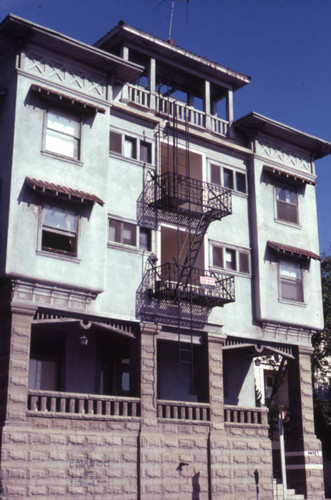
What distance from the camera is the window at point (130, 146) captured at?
29.3 m

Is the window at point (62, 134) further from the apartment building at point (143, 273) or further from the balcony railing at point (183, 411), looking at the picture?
the balcony railing at point (183, 411)

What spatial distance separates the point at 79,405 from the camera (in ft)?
Answer: 83.3

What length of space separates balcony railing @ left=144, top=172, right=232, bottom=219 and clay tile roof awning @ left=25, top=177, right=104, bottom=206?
324cm

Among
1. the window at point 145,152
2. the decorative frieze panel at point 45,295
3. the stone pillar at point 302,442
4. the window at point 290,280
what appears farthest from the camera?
the window at point 290,280

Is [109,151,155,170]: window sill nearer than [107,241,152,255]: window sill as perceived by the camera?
No

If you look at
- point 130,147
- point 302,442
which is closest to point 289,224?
point 130,147

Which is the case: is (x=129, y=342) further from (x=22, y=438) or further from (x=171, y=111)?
(x=171, y=111)

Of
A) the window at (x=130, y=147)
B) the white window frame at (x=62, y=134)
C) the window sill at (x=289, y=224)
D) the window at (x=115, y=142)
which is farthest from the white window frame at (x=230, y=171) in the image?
the white window frame at (x=62, y=134)

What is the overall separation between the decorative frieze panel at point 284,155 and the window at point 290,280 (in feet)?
16.3

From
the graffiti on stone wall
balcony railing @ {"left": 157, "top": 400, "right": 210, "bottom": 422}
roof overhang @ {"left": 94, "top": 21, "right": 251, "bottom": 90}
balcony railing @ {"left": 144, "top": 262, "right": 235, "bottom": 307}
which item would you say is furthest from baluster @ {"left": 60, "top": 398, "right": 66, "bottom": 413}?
roof overhang @ {"left": 94, "top": 21, "right": 251, "bottom": 90}

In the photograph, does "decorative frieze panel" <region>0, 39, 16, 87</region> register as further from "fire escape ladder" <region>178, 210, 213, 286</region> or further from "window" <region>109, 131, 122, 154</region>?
"fire escape ladder" <region>178, 210, 213, 286</region>

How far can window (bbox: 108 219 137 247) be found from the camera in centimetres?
2831

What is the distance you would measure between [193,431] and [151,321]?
15.0ft

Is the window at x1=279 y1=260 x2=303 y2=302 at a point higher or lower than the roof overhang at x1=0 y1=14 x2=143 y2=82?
lower
